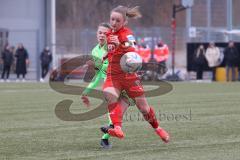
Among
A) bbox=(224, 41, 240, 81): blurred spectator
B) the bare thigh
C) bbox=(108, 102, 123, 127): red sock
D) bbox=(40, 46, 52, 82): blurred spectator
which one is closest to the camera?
bbox=(108, 102, 123, 127): red sock

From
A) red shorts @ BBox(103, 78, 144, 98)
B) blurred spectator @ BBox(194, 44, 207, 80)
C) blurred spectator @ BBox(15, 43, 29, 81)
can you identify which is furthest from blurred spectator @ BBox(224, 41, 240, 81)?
red shorts @ BBox(103, 78, 144, 98)

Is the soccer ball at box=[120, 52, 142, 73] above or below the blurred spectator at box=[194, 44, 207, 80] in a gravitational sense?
above

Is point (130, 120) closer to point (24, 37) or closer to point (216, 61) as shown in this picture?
point (216, 61)

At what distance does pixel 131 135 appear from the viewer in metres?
11.9

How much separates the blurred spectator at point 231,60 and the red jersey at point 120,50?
26.2m

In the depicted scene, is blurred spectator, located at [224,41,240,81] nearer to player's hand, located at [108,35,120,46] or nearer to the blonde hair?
the blonde hair

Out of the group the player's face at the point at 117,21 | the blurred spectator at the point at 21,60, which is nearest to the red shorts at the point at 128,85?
the player's face at the point at 117,21

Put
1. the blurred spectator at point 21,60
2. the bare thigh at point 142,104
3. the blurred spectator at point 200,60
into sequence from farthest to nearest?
the blurred spectator at point 21,60 < the blurred spectator at point 200,60 < the bare thigh at point 142,104

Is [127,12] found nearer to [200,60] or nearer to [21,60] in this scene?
[200,60]

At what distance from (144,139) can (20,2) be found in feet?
111

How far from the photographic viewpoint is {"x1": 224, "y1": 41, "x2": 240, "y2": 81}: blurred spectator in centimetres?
3612

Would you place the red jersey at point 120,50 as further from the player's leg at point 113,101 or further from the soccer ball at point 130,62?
the player's leg at point 113,101

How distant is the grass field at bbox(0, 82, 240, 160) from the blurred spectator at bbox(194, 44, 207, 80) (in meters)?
18.8

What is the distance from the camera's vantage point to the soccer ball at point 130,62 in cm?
A: 991
